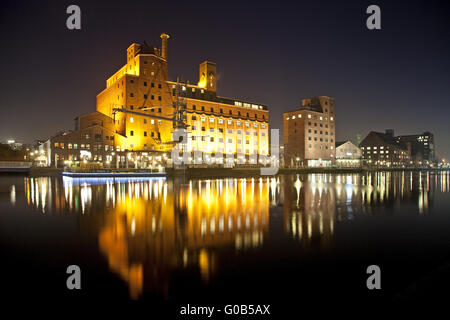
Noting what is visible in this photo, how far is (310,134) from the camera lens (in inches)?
2795

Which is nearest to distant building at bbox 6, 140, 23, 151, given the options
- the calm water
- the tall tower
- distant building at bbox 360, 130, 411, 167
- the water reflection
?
the tall tower

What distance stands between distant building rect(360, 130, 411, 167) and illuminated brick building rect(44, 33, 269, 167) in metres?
71.8

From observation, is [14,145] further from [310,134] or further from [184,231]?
[184,231]

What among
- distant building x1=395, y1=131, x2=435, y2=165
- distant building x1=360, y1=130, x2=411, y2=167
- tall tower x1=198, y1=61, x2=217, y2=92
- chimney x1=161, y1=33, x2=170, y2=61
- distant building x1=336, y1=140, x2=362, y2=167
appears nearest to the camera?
chimney x1=161, y1=33, x2=170, y2=61

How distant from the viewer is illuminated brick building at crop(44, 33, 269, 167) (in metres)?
47.0

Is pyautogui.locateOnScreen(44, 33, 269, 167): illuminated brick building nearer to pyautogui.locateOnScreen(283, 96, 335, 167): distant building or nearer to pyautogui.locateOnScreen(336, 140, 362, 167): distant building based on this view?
pyautogui.locateOnScreen(283, 96, 335, 167): distant building

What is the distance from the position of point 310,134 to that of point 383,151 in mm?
68201

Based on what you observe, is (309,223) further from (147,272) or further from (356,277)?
(147,272)

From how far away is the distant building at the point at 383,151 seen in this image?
115 m

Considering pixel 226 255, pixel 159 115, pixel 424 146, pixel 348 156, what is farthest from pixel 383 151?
pixel 226 255

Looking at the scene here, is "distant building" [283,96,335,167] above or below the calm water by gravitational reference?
above

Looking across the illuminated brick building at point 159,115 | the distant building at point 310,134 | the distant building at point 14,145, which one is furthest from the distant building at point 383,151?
the distant building at point 14,145

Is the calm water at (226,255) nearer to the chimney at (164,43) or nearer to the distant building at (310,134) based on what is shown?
the chimney at (164,43)

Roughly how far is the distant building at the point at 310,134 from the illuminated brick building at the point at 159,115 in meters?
7.53
